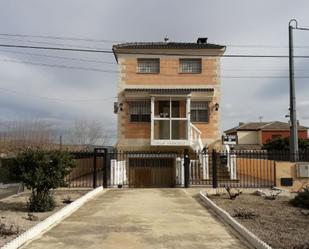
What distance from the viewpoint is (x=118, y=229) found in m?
10.2

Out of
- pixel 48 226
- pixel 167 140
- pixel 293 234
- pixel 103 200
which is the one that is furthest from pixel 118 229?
pixel 167 140

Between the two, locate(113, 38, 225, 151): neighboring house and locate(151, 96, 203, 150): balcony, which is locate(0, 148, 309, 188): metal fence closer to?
locate(151, 96, 203, 150): balcony

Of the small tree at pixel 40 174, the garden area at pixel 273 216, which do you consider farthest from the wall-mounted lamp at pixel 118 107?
the small tree at pixel 40 174

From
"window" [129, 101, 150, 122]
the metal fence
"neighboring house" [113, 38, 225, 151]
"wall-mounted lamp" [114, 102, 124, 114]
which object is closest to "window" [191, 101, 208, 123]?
"neighboring house" [113, 38, 225, 151]

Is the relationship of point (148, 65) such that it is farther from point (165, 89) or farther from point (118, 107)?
point (118, 107)

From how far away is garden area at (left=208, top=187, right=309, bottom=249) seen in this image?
900 centimetres

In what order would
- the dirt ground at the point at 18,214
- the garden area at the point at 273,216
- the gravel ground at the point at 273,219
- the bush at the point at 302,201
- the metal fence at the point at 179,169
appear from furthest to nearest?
1. the metal fence at the point at 179,169
2. the bush at the point at 302,201
3. the dirt ground at the point at 18,214
4. the garden area at the point at 273,216
5. the gravel ground at the point at 273,219

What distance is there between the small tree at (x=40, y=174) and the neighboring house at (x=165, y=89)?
16849 millimetres

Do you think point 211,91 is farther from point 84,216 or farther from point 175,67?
point 84,216

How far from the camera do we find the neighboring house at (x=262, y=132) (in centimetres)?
6656

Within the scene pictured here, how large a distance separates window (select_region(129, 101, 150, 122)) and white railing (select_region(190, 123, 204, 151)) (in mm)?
3039

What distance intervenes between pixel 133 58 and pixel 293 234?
2261cm

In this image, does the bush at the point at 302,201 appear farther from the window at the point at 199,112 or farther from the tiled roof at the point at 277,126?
the tiled roof at the point at 277,126

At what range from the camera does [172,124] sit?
3098 centimetres
